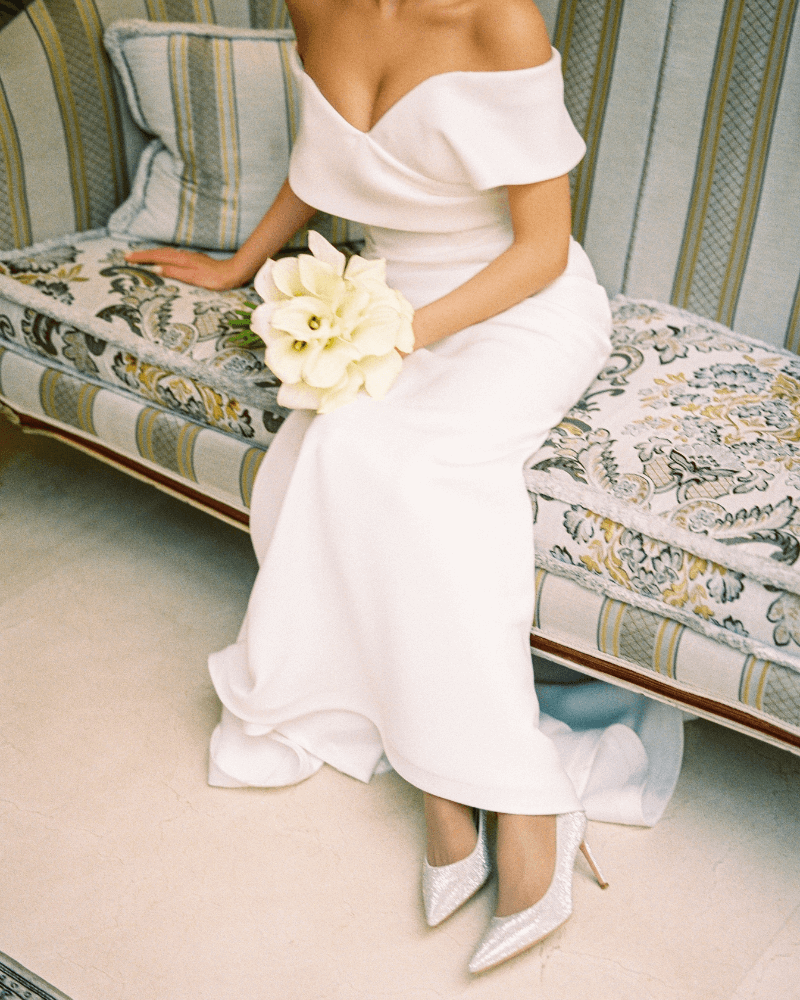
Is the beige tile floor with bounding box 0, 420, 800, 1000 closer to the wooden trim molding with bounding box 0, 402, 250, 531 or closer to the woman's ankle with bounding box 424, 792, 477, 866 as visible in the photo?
the woman's ankle with bounding box 424, 792, 477, 866

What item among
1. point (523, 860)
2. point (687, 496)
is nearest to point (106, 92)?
point (687, 496)

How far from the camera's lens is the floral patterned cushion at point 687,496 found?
1.21m

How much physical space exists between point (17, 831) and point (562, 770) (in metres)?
0.82

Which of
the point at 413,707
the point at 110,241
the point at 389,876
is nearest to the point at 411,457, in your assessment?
the point at 413,707

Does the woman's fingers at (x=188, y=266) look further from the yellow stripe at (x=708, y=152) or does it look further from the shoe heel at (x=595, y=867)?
the shoe heel at (x=595, y=867)

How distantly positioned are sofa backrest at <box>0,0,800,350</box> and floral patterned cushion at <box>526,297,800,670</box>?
0.23m

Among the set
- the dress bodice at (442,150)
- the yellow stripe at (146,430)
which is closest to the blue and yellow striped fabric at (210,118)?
the dress bodice at (442,150)

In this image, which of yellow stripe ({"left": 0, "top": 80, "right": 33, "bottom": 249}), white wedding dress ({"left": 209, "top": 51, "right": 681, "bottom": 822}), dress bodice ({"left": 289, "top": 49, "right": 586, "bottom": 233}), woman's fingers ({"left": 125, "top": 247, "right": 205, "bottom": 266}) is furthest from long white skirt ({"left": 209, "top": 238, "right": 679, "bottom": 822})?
yellow stripe ({"left": 0, "top": 80, "right": 33, "bottom": 249})

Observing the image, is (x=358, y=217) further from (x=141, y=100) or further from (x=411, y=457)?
(x=141, y=100)

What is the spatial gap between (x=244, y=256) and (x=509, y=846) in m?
1.17

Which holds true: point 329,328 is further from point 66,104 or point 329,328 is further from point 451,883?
point 66,104

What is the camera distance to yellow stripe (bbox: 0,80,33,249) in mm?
1820

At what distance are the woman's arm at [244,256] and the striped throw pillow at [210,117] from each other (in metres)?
0.10

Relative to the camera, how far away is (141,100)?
76.4 inches
